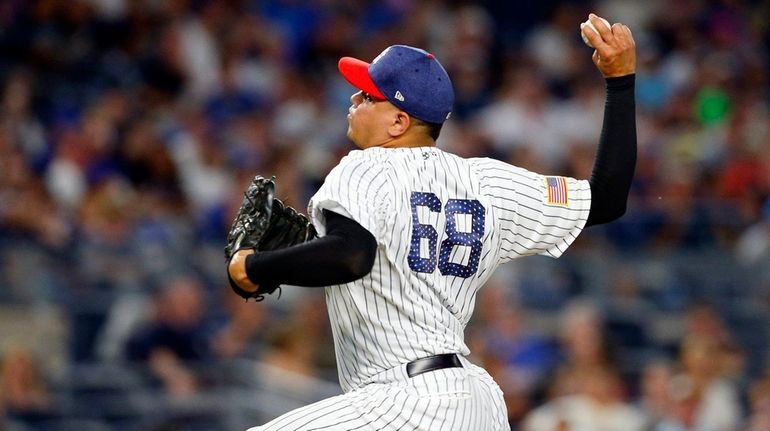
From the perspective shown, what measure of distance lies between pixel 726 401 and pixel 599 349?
27.9 inches

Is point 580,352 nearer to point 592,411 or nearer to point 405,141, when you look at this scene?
point 592,411

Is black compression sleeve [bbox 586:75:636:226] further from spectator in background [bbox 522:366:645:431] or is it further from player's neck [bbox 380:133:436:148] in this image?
spectator in background [bbox 522:366:645:431]

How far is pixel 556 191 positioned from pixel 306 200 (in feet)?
18.0

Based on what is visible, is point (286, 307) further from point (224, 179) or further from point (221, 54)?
point (221, 54)

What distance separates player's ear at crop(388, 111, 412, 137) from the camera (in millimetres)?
3518

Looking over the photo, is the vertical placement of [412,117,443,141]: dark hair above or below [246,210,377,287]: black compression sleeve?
above

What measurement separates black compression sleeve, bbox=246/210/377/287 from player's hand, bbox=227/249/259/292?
0.02 metres

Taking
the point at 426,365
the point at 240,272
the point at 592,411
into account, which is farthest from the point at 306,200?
the point at 240,272

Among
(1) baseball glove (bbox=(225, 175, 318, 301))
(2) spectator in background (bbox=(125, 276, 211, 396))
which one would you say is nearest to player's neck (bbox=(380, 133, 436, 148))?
(1) baseball glove (bbox=(225, 175, 318, 301))

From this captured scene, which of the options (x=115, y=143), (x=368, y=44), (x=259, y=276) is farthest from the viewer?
(x=368, y=44)

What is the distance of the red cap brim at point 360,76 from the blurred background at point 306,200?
3.46m

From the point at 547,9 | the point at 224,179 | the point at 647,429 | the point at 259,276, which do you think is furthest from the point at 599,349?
the point at 547,9

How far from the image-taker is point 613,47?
3631 millimetres

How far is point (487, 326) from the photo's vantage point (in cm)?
791
